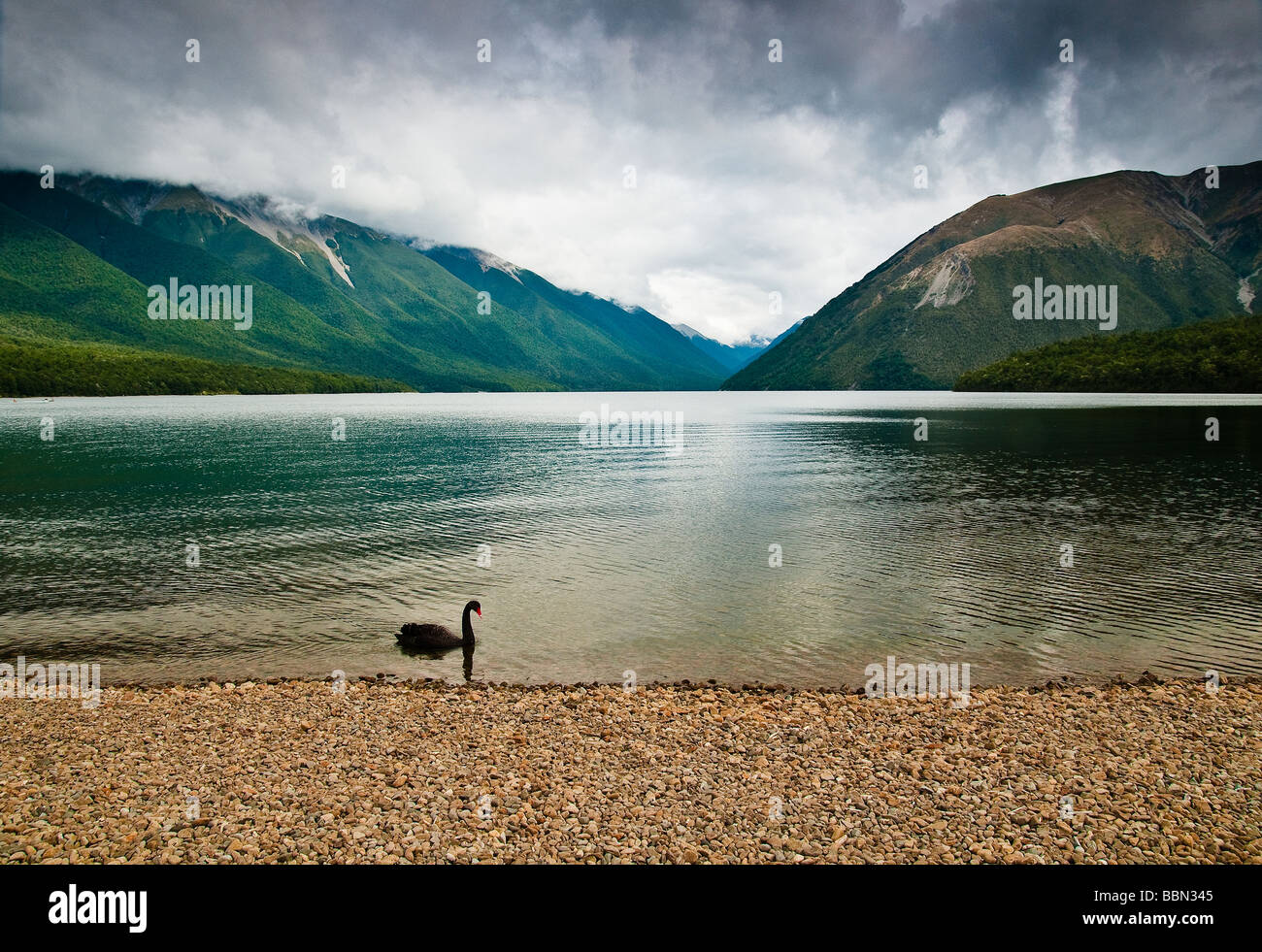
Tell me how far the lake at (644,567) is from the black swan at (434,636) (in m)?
0.48

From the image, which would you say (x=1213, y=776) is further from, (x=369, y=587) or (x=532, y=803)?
(x=369, y=587)

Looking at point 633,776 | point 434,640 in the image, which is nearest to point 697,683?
Result: point 633,776

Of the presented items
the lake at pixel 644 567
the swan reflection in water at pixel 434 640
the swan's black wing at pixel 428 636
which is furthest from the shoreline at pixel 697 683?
the swan's black wing at pixel 428 636

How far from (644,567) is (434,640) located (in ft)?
36.9

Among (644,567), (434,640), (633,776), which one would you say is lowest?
(633,776)

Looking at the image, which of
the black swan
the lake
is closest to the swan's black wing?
the black swan

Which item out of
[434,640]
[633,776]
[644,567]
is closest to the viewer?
[633,776]

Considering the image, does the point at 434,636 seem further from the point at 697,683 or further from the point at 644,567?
the point at 644,567

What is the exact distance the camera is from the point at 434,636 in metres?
19.8

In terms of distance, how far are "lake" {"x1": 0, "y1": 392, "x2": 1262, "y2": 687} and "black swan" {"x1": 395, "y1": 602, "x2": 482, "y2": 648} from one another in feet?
1.58

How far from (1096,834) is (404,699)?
12.6 m

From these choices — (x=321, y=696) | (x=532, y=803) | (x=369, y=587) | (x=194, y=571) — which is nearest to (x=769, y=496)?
(x=369, y=587)
